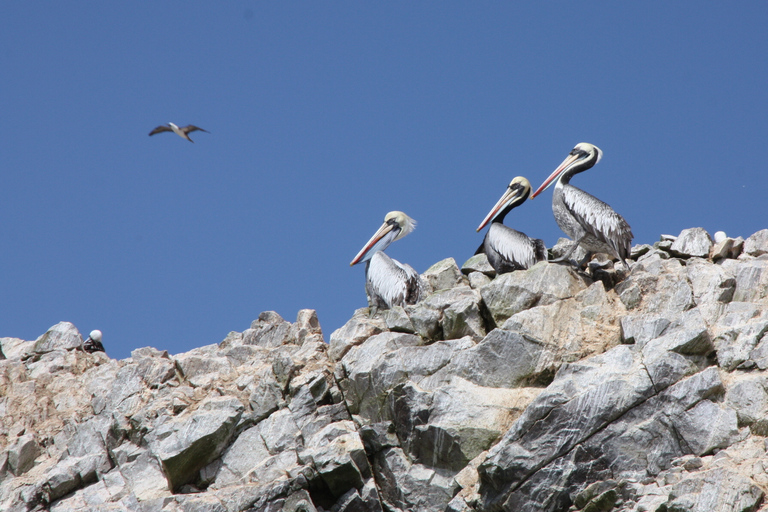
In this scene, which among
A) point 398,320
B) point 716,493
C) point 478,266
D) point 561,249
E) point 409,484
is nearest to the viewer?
point 716,493

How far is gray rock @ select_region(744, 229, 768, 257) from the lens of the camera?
12.5 metres

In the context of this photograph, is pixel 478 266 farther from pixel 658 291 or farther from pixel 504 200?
pixel 658 291

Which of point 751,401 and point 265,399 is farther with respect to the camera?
point 265,399

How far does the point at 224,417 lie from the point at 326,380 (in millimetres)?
1558

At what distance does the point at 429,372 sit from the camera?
11.1 metres

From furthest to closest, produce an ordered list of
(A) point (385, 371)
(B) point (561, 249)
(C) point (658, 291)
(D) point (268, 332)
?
1. (B) point (561, 249)
2. (D) point (268, 332)
3. (C) point (658, 291)
4. (A) point (385, 371)

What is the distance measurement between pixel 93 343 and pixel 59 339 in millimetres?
935

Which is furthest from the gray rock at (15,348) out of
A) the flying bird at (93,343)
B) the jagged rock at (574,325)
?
the jagged rock at (574,325)

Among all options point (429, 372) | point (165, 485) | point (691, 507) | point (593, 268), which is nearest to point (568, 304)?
point (593, 268)

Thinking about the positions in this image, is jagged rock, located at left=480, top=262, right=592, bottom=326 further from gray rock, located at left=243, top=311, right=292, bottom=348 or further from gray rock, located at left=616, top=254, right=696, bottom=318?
gray rock, located at left=243, top=311, right=292, bottom=348

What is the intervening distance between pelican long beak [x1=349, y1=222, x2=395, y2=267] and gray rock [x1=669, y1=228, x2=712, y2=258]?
16.9ft

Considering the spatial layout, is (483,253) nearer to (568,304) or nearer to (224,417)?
(568,304)

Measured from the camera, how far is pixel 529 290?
11.8 m

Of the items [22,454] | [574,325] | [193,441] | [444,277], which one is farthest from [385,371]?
[22,454]
